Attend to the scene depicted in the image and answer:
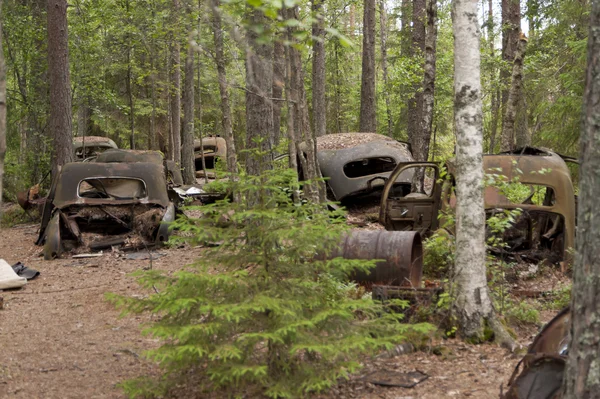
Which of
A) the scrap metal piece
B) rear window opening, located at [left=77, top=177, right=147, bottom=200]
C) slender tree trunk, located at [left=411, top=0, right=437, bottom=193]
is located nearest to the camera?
the scrap metal piece

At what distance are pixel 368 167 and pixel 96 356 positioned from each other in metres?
9.15

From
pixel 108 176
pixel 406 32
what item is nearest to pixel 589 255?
pixel 108 176

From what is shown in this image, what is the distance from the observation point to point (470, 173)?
6.23 metres

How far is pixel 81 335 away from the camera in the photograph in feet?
23.4

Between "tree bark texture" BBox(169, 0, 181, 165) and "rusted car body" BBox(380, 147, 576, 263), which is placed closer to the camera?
"rusted car body" BBox(380, 147, 576, 263)

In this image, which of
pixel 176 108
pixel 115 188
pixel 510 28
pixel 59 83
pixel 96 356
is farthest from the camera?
pixel 176 108

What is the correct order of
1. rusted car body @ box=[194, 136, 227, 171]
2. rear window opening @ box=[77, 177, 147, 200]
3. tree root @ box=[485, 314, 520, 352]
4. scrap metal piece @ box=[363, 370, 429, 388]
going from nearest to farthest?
1. scrap metal piece @ box=[363, 370, 429, 388]
2. tree root @ box=[485, 314, 520, 352]
3. rear window opening @ box=[77, 177, 147, 200]
4. rusted car body @ box=[194, 136, 227, 171]

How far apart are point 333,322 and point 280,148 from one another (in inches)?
54.0

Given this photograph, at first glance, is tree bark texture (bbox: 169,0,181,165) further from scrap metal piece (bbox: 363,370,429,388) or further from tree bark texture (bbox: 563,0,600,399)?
tree bark texture (bbox: 563,0,600,399)

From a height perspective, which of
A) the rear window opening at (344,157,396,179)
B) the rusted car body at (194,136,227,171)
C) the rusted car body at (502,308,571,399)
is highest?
the rusted car body at (194,136,227,171)

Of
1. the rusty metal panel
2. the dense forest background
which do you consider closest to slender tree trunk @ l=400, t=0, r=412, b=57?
the dense forest background

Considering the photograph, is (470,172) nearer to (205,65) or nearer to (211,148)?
(205,65)

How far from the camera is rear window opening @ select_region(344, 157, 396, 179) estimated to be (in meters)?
14.2

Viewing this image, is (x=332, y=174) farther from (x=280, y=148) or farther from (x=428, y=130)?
(x=280, y=148)
